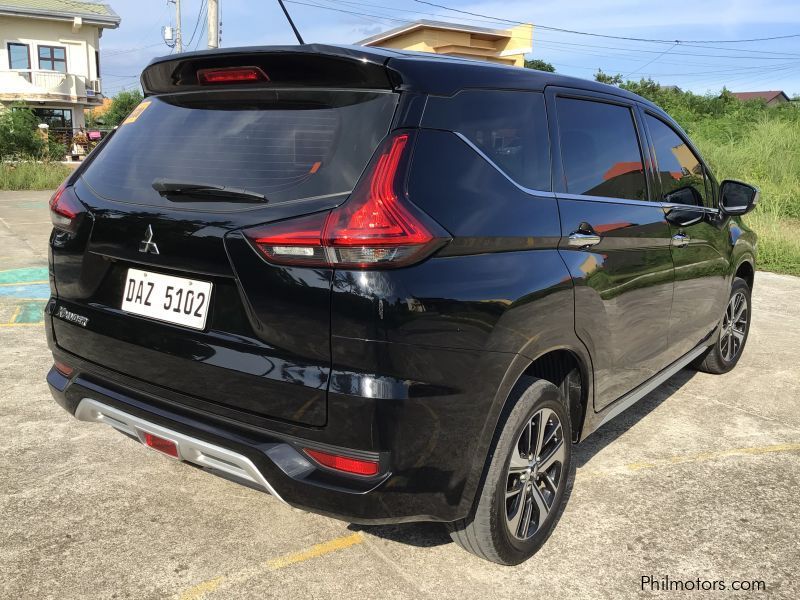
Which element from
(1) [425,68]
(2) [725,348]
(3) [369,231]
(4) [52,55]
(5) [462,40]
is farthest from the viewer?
(4) [52,55]

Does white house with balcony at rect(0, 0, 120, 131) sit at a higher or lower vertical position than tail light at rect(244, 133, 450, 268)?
higher

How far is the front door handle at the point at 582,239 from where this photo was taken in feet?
8.73

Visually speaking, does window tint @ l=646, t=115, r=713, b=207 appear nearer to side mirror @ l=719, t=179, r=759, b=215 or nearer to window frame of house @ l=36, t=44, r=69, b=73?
side mirror @ l=719, t=179, r=759, b=215

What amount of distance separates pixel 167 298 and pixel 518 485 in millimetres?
1422

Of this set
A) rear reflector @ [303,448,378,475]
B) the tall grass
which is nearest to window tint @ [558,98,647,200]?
rear reflector @ [303,448,378,475]

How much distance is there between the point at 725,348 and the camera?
16.6 feet

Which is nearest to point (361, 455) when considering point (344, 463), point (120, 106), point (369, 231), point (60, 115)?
point (344, 463)

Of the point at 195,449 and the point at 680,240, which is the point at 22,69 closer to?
the point at 680,240

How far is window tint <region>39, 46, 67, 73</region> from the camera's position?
36750 mm

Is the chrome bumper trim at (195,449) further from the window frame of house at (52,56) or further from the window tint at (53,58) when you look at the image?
the window tint at (53,58)

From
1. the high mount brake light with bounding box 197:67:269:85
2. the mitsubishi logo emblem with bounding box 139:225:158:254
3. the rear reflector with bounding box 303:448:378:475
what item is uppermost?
the high mount brake light with bounding box 197:67:269:85

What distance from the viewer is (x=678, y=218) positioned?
3.65m

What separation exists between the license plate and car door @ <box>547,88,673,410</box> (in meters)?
1.32

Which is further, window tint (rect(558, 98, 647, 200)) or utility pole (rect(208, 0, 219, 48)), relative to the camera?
utility pole (rect(208, 0, 219, 48))
